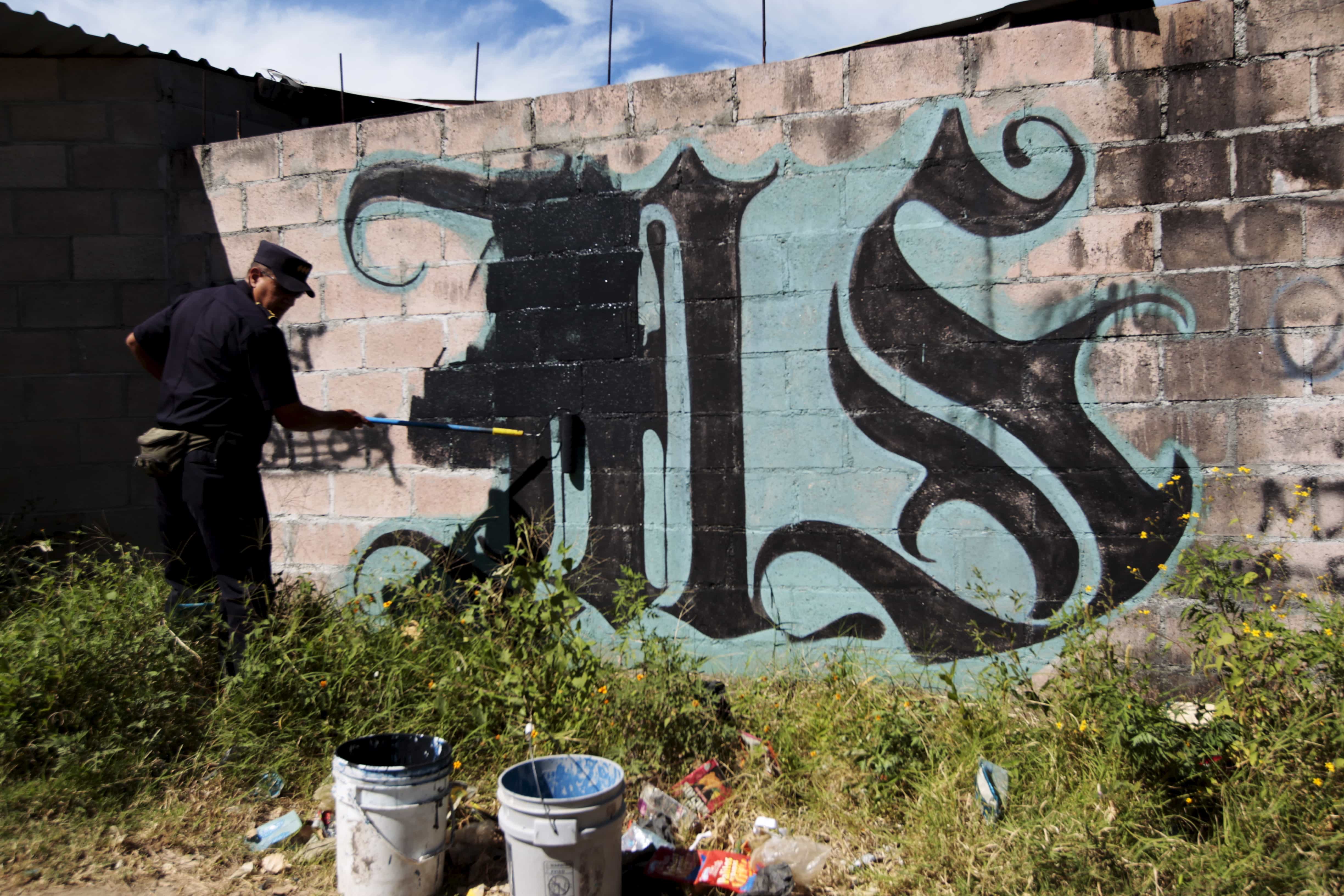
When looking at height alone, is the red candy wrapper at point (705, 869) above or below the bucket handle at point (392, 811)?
below

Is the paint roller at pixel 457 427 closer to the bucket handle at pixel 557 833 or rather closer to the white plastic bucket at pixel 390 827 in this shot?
the white plastic bucket at pixel 390 827

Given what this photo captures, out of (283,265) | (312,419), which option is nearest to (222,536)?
(312,419)

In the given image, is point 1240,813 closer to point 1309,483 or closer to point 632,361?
point 1309,483

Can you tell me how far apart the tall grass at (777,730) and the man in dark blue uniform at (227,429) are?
0.22 m

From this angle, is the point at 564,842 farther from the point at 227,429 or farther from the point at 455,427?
the point at 455,427

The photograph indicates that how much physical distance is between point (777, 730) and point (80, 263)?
14.0 ft

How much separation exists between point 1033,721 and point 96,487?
4631 millimetres

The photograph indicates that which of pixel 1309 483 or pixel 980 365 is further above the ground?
pixel 980 365

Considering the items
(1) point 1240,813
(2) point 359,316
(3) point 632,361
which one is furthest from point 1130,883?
(2) point 359,316

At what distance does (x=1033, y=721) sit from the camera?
3.04 m

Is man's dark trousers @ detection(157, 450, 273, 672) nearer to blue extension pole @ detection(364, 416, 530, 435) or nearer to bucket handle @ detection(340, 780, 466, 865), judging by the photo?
blue extension pole @ detection(364, 416, 530, 435)

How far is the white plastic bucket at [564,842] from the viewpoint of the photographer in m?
2.32

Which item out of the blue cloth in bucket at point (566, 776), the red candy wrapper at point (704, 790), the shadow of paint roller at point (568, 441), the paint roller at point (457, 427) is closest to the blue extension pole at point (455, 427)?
the paint roller at point (457, 427)

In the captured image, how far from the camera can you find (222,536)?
11.4 feet
